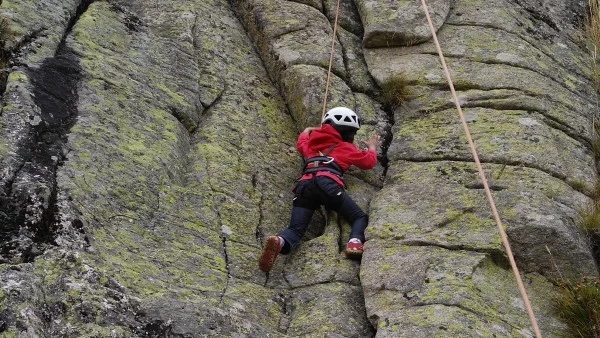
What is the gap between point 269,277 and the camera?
27.2 feet

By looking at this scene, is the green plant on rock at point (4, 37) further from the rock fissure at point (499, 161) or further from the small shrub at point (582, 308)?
the small shrub at point (582, 308)

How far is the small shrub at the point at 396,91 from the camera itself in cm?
1067

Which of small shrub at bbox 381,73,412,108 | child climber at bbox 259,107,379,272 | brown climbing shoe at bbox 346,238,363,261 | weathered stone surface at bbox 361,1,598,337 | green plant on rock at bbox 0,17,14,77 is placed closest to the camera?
weathered stone surface at bbox 361,1,598,337

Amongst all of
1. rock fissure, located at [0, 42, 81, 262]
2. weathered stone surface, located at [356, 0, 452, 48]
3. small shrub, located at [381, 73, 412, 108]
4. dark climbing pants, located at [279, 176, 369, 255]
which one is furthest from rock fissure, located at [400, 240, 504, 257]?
weathered stone surface, located at [356, 0, 452, 48]

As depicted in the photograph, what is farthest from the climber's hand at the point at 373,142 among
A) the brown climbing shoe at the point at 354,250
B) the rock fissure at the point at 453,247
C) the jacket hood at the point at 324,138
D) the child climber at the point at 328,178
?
the rock fissure at the point at 453,247

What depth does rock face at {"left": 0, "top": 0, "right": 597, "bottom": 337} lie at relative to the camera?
278 inches

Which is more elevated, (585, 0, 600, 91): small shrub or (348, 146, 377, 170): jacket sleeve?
(348, 146, 377, 170): jacket sleeve

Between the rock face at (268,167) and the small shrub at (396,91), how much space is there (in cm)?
13

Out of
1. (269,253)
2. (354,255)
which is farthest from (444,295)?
(269,253)

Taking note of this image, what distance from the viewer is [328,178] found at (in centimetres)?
915

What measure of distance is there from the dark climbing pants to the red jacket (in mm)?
252

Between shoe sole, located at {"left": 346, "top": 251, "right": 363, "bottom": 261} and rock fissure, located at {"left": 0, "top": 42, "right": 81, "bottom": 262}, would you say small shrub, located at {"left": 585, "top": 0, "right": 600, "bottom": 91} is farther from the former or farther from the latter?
rock fissure, located at {"left": 0, "top": 42, "right": 81, "bottom": 262}

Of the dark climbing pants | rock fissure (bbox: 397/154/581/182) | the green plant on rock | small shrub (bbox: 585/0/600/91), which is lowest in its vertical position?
small shrub (bbox: 585/0/600/91)

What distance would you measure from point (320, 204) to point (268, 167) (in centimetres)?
99
